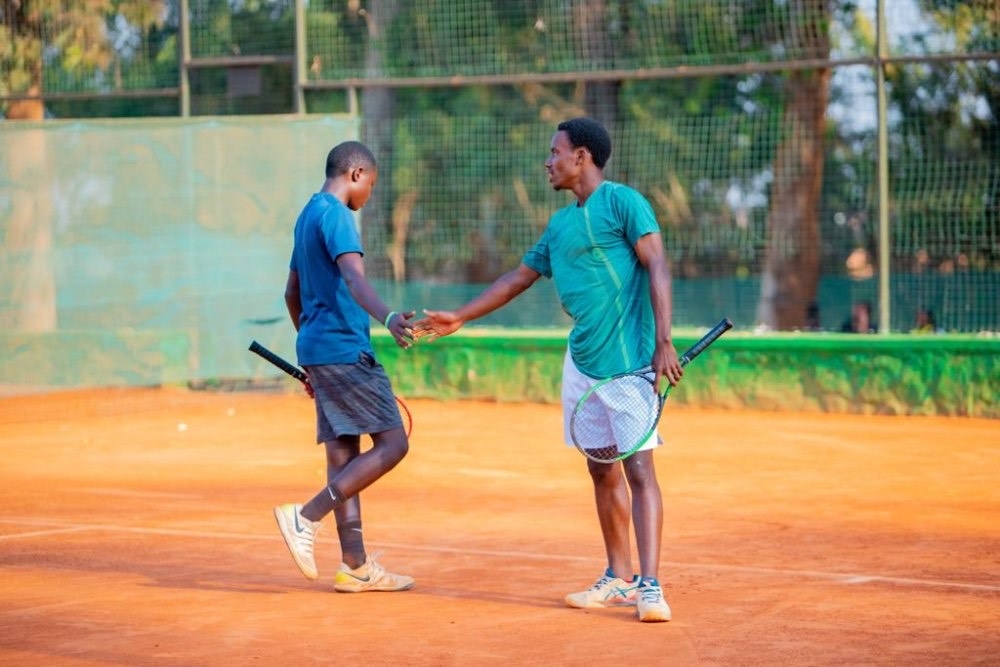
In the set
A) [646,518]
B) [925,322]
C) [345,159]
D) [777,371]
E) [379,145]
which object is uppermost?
[379,145]

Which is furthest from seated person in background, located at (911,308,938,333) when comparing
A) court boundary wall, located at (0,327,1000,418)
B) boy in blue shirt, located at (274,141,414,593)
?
boy in blue shirt, located at (274,141,414,593)

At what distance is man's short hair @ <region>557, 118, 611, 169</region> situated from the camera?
262 inches

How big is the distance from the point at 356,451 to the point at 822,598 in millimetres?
2105

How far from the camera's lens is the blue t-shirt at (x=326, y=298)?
22.9ft

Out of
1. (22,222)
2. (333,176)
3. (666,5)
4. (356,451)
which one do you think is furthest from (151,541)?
(666,5)

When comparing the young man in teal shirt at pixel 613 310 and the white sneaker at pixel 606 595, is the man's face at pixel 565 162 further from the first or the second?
the white sneaker at pixel 606 595

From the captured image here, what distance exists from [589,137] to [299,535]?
2.06 m

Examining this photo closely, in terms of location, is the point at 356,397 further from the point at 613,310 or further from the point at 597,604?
the point at 597,604

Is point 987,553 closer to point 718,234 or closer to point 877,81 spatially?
point 877,81

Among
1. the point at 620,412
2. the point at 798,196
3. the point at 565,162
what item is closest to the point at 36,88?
the point at 798,196

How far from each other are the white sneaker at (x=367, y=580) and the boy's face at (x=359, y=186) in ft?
5.15

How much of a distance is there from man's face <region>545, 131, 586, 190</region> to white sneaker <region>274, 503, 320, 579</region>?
5.83 feet

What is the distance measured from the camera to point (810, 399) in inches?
574

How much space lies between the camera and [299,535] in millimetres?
6871
